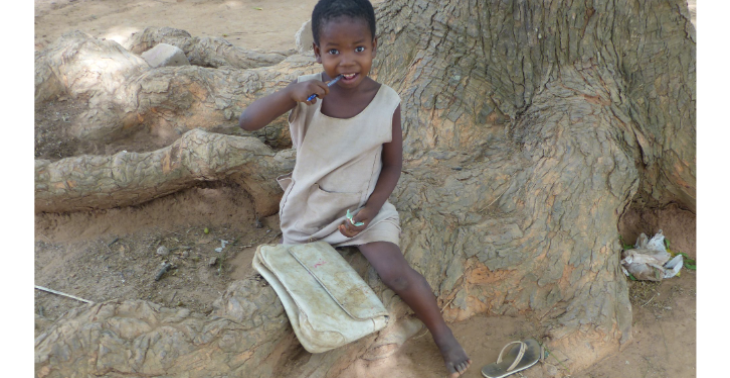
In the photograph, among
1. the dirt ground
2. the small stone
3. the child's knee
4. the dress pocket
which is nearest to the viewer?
the child's knee

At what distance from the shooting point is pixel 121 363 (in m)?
1.94

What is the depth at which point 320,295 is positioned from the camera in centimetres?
219

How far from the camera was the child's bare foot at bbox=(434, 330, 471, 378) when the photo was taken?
2.43 metres

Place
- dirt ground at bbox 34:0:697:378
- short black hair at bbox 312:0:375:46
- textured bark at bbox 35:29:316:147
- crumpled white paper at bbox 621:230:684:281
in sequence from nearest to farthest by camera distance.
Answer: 1. short black hair at bbox 312:0:375:46
2. dirt ground at bbox 34:0:697:378
3. crumpled white paper at bbox 621:230:684:281
4. textured bark at bbox 35:29:316:147

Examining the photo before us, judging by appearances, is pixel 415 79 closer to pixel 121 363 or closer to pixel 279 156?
pixel 279 156

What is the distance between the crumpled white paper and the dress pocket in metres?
1.77

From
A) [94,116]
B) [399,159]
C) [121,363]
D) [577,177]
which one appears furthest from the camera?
[94,116]

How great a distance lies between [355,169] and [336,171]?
86 mm

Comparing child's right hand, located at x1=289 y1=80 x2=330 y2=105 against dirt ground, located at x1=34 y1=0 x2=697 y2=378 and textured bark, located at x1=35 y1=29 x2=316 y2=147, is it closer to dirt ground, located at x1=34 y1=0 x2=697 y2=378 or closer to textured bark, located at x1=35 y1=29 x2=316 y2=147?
dirt ground, located at x1=34 y1=0 x2=697 y2=378

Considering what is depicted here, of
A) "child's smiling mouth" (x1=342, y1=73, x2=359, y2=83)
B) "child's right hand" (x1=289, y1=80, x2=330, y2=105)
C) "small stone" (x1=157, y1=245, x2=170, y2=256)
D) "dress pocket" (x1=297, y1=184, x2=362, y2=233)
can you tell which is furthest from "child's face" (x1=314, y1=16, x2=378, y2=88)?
"small stone" (x1=157, y1=245, x2=170, y2=256)

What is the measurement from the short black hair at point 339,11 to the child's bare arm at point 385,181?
1.54 ft

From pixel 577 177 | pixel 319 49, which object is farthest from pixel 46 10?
pixel 577 177

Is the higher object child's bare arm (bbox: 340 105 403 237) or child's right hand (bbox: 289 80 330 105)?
child's right hand (bbox: 289 80 330 105)

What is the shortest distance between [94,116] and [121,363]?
8.14 feet
